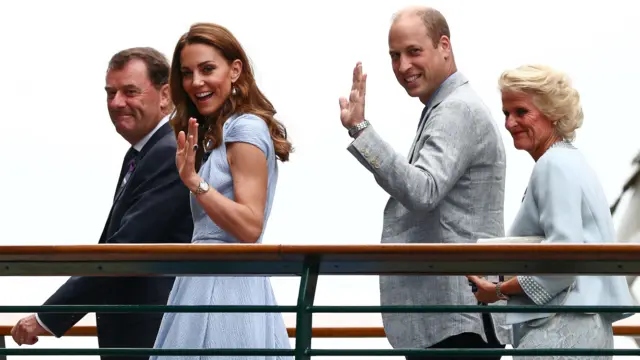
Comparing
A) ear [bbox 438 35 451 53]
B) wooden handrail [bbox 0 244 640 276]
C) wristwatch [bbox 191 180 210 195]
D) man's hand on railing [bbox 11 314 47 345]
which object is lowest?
man's hand on railing [bbox 11 314 47 345]

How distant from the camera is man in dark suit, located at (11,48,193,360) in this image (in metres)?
3.60

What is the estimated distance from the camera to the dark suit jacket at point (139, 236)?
11.8 feet

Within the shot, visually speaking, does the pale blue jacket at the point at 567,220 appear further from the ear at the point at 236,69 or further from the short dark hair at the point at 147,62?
the short dark hair at the point at 147,62

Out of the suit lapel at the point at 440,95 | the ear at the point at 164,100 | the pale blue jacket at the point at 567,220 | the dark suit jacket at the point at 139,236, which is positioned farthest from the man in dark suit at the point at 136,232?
the pale blue jacket at the point at 567,220

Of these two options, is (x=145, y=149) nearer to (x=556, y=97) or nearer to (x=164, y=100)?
(x=164, y=100)

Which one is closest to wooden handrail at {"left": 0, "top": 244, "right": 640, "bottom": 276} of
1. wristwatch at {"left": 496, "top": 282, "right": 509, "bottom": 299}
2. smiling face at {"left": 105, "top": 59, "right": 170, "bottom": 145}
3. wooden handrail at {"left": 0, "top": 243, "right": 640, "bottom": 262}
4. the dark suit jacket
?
wooden handrail at {"left": 0, "top": 243, "right": 640, "bottom": 262}

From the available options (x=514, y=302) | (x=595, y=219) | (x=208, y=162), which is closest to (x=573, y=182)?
(x=595, y=219)

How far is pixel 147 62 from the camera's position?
13.0 feet

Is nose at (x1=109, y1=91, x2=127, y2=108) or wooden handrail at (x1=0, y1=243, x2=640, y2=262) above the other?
nose at (x1=109, y1=91, x2=127, y2=108)

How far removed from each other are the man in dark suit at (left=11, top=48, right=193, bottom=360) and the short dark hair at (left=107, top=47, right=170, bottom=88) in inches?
6.9

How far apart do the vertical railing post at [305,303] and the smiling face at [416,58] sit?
2.67ft

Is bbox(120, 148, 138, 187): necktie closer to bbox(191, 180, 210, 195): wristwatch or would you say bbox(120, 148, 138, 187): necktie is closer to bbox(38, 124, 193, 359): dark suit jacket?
bbox(38, 124, 193, 359): dark suit jacket

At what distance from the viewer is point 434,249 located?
2.62m

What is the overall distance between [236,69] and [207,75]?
0.25 feet
